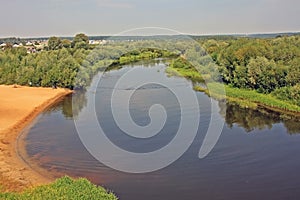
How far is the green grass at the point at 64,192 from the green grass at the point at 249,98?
63.1 ft

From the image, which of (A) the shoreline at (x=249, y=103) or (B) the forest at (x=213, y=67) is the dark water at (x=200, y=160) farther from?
(B) the forest at (x=213, y=67)

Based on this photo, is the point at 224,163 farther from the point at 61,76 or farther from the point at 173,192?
the point at 61,76

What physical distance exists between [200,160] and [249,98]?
16.4 metres

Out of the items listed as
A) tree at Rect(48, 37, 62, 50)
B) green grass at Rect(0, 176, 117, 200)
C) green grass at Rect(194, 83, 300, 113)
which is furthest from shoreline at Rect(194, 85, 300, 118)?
tree at Rect(48, 37, 62, 50)

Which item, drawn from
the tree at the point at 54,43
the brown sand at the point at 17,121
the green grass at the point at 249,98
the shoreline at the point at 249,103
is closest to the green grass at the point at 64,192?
the brown sand at the point at 17,121

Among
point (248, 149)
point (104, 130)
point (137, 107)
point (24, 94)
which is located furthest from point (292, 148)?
point (24, 94)

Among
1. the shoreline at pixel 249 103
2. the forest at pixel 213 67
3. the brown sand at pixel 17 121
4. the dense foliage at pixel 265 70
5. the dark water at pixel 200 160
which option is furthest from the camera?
the forest at pixel 213 67

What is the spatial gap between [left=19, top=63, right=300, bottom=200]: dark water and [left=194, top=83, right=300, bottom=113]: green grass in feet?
5.75

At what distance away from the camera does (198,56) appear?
50.9 meters

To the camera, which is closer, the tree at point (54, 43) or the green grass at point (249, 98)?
the green grass at point (249, 98)

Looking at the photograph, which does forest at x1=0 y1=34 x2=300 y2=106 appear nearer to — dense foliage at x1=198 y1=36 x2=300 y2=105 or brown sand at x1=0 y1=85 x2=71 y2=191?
dense foliage at x1=198 y1=36 x2=300 y2=105

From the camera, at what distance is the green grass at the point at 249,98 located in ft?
94.2

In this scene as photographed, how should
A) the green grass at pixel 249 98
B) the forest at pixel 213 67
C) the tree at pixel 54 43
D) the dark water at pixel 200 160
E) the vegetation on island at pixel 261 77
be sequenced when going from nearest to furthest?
1. the dark water at pixel 200 160
2. the green grass at pixel 249 98
3. the vegetation on island at pixel 261 77
4. the forest at pixel 213 67
5. the tree at pixel 54 43

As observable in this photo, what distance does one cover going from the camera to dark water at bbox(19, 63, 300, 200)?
1476cm
